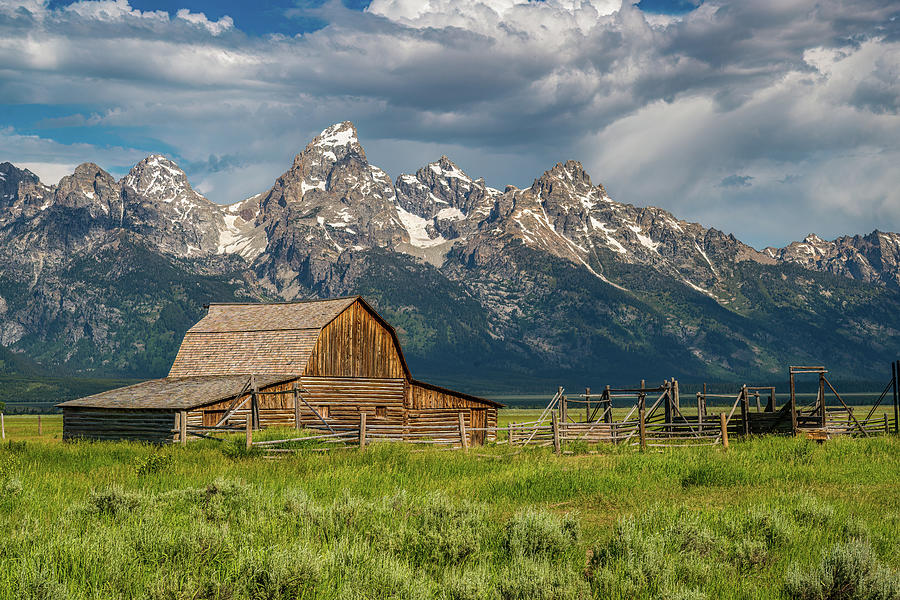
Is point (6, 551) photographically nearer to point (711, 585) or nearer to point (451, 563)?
point (451, 563)

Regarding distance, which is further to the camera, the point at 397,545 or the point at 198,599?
the point at 397,545

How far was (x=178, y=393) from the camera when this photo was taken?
41125 mm

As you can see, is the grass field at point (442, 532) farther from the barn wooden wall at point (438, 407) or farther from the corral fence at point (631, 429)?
the barn wooden wall at point (438, 407)

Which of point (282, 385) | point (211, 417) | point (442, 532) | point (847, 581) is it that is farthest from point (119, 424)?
point (847, 581)

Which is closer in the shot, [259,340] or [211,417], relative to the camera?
[211,417]

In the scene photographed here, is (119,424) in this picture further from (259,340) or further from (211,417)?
(259,340)

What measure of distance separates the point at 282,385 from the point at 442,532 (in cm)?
3269

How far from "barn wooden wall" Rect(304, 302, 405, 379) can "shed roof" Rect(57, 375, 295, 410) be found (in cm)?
309

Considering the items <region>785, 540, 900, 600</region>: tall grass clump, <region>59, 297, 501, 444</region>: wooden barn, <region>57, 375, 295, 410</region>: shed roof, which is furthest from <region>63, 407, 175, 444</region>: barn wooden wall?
<region>785, 540, 900, 600</region>: tall grass clump

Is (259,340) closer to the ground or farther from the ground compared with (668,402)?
farther from the ground

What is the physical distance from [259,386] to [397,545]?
102 feet

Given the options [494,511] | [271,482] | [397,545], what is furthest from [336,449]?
[397,545]

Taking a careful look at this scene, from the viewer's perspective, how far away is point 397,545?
12305 mm

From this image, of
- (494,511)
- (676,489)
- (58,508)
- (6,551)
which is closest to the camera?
(6,551)
